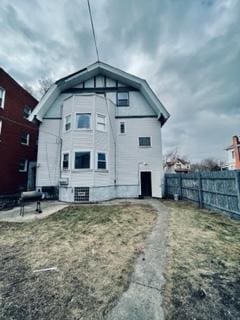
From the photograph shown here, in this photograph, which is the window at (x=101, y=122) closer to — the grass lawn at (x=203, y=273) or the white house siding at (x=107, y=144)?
the white house siding at (x=107, y=144)

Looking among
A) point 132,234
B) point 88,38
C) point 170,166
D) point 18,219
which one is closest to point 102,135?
point 88,38

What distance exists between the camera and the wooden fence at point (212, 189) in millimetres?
6500

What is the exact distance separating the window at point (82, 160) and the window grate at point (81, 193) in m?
1.51

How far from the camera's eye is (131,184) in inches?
512

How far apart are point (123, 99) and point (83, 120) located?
13.6 feet

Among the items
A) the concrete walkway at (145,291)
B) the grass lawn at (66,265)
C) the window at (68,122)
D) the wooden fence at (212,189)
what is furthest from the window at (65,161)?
the concrete walkway at (145,291)

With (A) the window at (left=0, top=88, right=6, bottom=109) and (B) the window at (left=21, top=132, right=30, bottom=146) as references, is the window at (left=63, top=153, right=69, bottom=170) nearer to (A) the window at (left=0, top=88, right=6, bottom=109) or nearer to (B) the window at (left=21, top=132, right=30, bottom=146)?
(B) the window at (left=21, top=132, right=30, bottom=146)

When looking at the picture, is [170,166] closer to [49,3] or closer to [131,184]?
[131,184]

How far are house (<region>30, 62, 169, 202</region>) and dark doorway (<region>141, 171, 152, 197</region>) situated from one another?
0.27ft

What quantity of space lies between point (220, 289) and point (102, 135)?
35.2ft

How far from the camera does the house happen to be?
11.5 meters

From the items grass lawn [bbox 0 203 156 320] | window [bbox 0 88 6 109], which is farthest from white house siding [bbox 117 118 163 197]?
window [bbox 0 88 6 109]

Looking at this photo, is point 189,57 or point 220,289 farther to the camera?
point 189,57

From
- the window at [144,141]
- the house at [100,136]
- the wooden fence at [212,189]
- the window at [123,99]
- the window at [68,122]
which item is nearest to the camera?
the wooden fence at [212,189]
